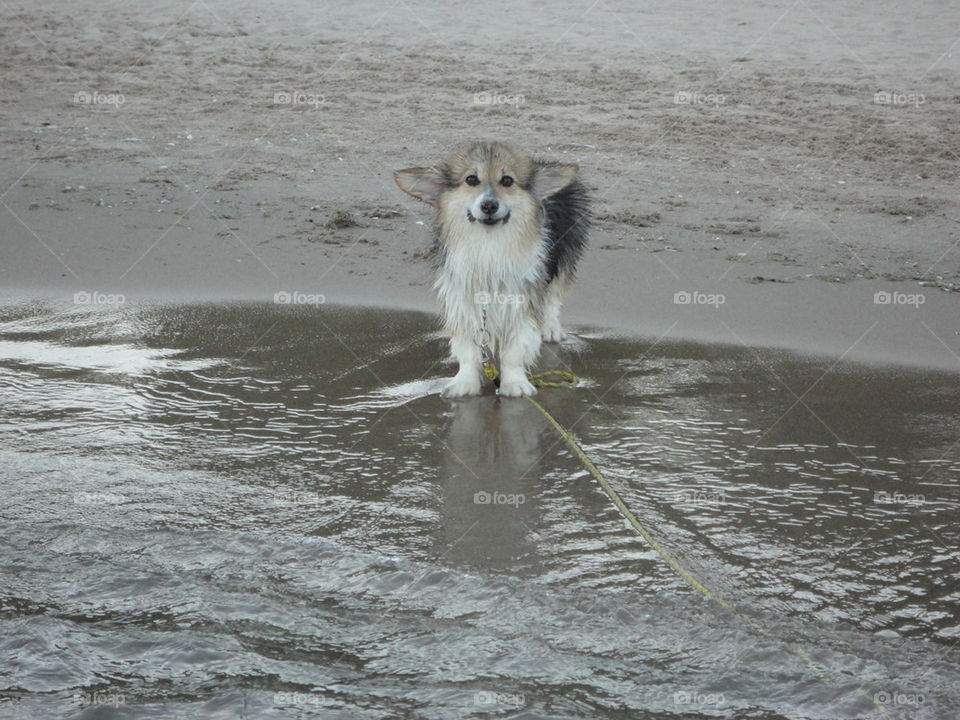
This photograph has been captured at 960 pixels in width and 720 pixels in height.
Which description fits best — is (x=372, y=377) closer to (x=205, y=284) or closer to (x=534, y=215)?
(x=534, y=215)

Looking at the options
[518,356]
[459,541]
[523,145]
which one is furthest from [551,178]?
[523,145]

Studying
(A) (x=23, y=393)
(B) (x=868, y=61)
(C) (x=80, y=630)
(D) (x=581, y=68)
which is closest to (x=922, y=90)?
(B) (x=868, y=61)

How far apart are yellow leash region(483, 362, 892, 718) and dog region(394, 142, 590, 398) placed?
12 cm

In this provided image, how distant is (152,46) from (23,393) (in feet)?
22.7

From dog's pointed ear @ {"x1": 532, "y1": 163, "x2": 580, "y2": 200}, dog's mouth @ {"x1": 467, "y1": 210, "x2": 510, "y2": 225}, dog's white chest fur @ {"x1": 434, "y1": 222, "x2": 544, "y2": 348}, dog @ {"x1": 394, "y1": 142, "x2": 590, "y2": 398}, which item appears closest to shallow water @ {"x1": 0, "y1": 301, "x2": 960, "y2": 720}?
dog @ {"x1": 394, "y1": 142, "x2": 590, "y2": 398}

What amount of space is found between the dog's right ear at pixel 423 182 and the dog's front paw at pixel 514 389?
90 centimetres

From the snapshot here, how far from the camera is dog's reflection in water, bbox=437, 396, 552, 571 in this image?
12.3 ft

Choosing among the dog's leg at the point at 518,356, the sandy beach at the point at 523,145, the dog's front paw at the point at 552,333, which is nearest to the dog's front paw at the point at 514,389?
the dog's leg at the point at 518,356

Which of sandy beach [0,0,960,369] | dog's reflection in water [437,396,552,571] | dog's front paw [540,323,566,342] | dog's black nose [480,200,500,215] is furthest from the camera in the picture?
sandy beach [0,0,960,369]

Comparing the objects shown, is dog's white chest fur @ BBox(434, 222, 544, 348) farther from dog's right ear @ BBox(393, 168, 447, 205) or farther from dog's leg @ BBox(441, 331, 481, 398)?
dog's right ear @ BBox(393, 168, 447, 205)

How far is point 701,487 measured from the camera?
4250 millimetres

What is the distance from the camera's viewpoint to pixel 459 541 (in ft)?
12.4

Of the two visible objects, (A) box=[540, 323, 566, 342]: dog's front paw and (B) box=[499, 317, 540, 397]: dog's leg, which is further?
(A) box=[540, 323, 566, 342]: dog's front paw

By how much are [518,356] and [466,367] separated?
25 cm
